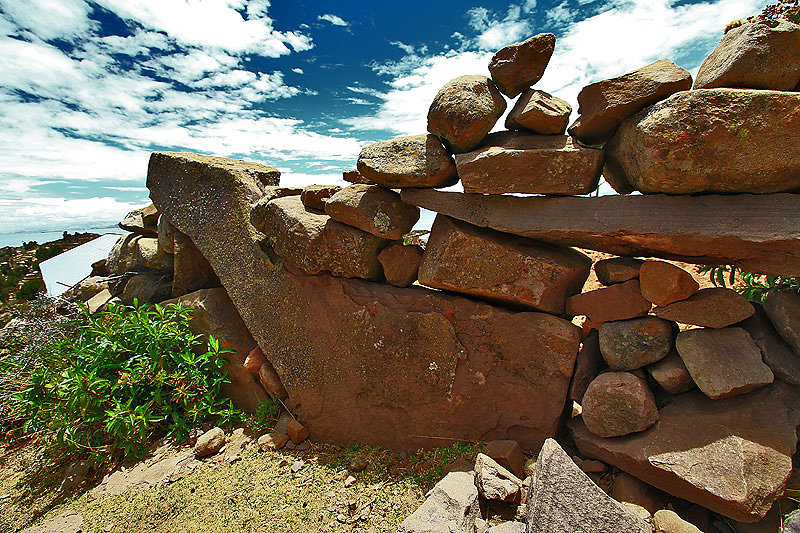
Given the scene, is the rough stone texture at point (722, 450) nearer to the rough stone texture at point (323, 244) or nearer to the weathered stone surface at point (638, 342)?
the weathered stone surface at point (638, 342)

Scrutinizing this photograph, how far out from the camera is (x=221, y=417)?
362 cm

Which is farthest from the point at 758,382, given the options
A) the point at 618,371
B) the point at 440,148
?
the point at 440,148

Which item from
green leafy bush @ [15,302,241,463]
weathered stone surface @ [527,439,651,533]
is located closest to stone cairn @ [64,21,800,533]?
weathered stone surface @ [527,439,651,533]

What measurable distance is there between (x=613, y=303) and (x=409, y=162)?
1.74 meters

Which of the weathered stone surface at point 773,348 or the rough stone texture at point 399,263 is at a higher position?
the rough stone texture at point 399,263

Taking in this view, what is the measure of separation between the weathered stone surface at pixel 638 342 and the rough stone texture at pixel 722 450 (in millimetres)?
307

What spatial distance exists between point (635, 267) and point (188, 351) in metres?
3.79

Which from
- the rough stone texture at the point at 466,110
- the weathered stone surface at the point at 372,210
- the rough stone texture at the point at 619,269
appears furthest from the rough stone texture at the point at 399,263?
Result: the rough stone texture at the point at 619,269

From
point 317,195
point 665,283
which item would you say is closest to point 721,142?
point 665,283

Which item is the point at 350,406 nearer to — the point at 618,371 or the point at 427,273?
the point at 427,273

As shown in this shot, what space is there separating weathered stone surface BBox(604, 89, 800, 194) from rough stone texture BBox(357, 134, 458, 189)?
127 cm

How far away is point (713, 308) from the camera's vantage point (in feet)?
7.88

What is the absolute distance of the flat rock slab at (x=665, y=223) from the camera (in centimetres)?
210

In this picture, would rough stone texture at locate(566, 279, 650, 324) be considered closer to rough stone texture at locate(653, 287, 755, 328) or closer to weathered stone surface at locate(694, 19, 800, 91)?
rough stone texture at locate(653, 287, 755, 328)
